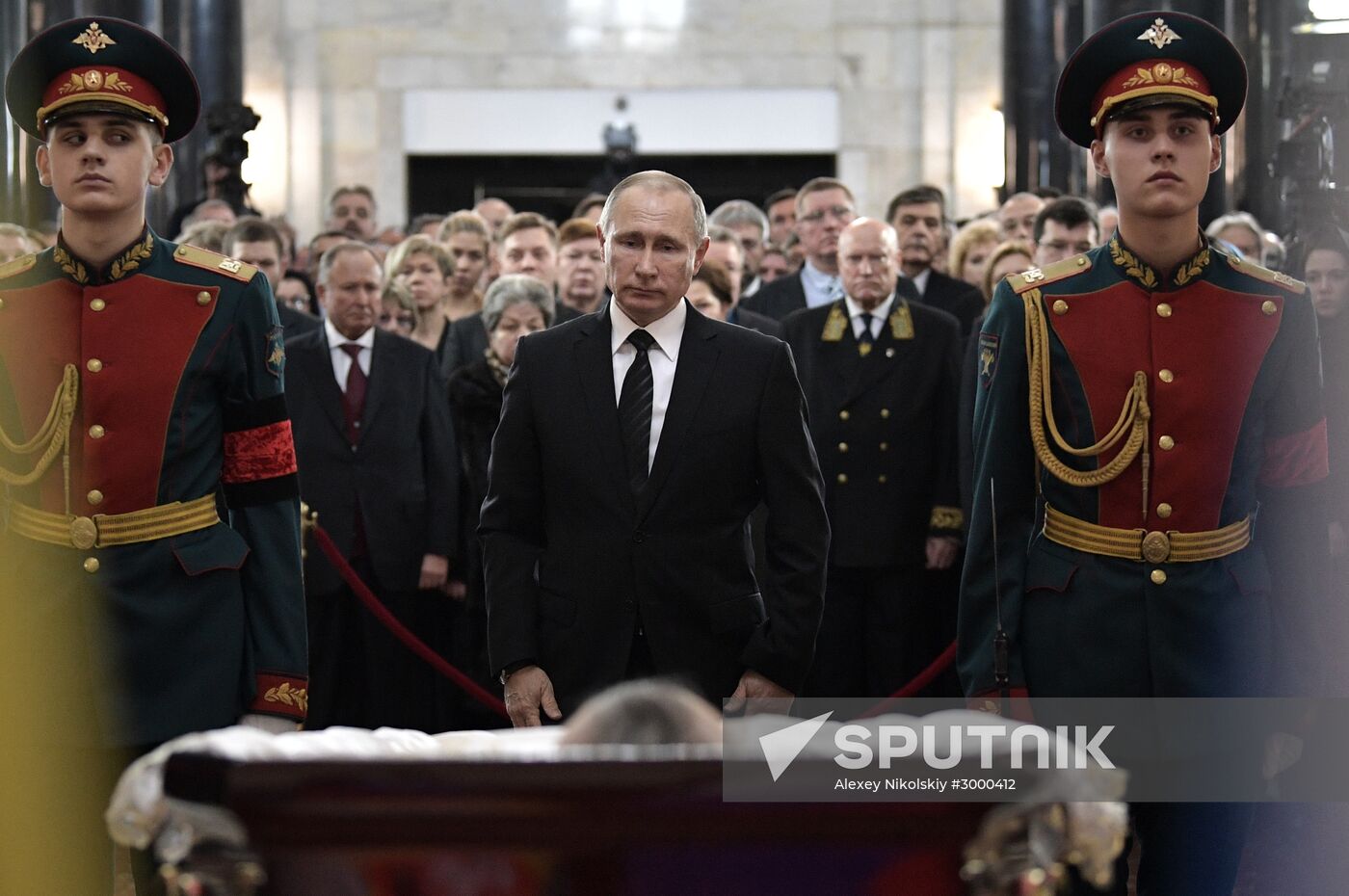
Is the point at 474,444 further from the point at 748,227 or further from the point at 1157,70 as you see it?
the point at 1157,70

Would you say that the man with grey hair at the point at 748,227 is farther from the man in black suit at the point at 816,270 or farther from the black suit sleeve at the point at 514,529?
the black suit sleeve at the point at 514,529

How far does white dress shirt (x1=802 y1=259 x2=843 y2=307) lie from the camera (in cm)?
787

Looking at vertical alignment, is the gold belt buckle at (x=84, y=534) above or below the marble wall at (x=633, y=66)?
below

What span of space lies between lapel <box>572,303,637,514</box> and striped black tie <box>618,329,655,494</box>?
15mm

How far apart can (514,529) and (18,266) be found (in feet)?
3.47

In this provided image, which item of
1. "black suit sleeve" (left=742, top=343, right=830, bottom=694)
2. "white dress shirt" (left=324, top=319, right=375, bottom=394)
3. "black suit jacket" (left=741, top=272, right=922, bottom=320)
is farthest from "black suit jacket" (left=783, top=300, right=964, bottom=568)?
"black suit sleeve" (left=742, top=343, right=830, bottom=694)

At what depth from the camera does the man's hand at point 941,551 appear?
642 centimetres

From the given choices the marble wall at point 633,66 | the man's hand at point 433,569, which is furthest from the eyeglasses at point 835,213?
the marble wall at point 633,66

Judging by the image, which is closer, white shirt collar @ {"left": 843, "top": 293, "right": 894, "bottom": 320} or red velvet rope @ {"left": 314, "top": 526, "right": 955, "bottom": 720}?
red velvet rope @ {"left": 314, "top": 526, "right": 955, "bottom": 720}

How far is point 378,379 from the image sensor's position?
6.63 metres

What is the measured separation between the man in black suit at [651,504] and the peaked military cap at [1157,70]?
776mm

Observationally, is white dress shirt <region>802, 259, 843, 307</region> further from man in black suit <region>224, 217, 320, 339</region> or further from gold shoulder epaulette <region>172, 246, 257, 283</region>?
gold shoulder epaulette <region>172, 246, 257, 283</region>

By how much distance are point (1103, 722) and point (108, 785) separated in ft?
5.87

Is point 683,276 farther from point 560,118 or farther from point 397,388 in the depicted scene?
point 560,118
